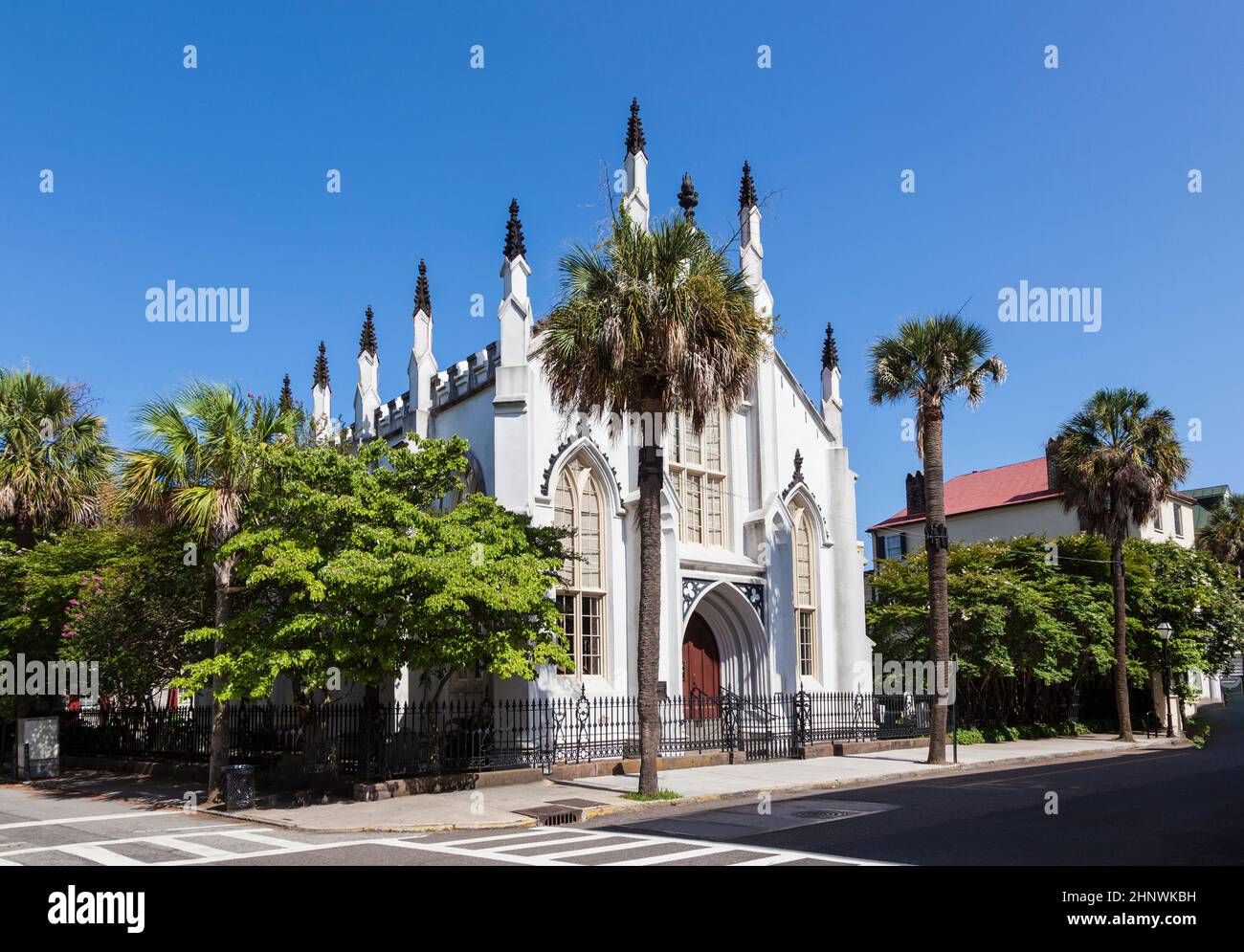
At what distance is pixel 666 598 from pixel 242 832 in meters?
12.8

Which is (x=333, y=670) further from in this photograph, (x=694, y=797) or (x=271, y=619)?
(x=694, y=797)

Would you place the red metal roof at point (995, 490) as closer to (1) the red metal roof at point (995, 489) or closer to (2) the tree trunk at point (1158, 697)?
(1) the red metal roof at point (995, 489)

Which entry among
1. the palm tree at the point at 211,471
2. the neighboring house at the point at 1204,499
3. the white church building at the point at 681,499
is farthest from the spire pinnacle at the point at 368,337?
the neighboring house at the point at 1204,499

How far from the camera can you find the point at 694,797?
1839cm

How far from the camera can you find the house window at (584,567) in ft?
83.5

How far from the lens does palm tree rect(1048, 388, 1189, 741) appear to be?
1377 inches

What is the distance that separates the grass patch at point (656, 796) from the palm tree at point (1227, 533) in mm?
43236

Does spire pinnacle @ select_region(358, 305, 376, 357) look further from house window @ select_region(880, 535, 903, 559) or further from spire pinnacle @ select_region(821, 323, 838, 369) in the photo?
house window @ select_region(880, 535, 903, 559)

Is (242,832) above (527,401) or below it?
below

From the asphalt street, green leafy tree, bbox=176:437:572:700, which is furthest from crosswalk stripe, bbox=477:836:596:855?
green leafy tree, bbox=176:437:572:700

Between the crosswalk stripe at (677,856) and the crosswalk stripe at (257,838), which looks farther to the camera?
the crosswalk stripe at (257,838)

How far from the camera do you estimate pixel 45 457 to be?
2684cm

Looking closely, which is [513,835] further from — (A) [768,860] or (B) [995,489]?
(B) [995,489]
